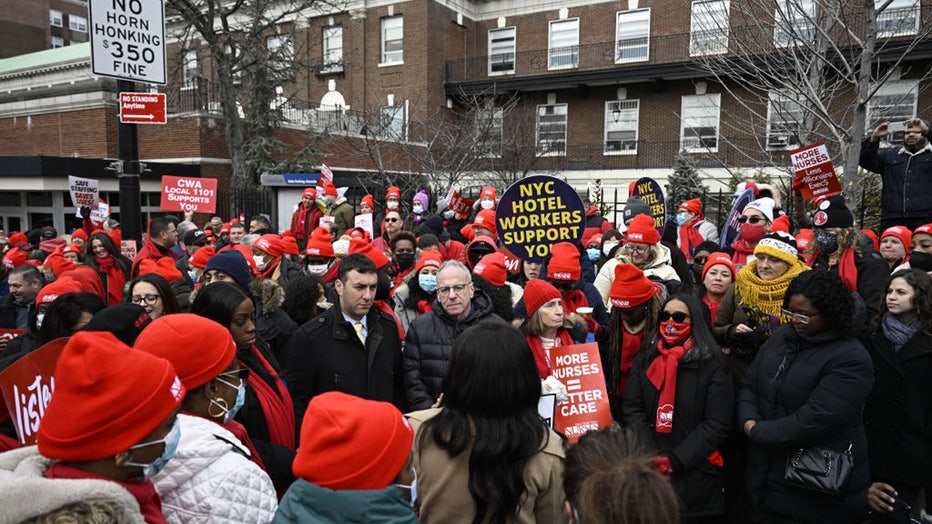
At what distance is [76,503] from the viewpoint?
4.99 ft

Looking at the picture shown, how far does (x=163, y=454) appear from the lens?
1.84 meters

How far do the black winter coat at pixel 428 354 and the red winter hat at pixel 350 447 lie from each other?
2.07 meters

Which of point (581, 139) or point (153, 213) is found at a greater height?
point (581, 139)

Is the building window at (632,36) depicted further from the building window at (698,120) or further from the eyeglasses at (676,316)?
the eyeglasses at (676,316)

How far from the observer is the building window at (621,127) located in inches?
1132

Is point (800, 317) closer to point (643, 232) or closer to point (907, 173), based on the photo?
point (643, 232)

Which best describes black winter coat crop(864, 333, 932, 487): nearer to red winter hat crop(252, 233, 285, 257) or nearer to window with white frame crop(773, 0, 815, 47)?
window with white frame crop(773, 0, 815, 47)

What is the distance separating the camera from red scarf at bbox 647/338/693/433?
11.9 feet

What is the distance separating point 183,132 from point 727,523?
21.8 m

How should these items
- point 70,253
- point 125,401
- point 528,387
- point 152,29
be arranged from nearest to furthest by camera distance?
point 125,401 < point 528,387 < point 152,29 < point 70,253

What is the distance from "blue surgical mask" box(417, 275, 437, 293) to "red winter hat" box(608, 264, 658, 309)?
6.02ft

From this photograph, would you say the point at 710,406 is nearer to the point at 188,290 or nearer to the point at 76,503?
the point at 76,503

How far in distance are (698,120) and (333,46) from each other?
19.0 meters

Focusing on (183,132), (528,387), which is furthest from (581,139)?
(528,387)
